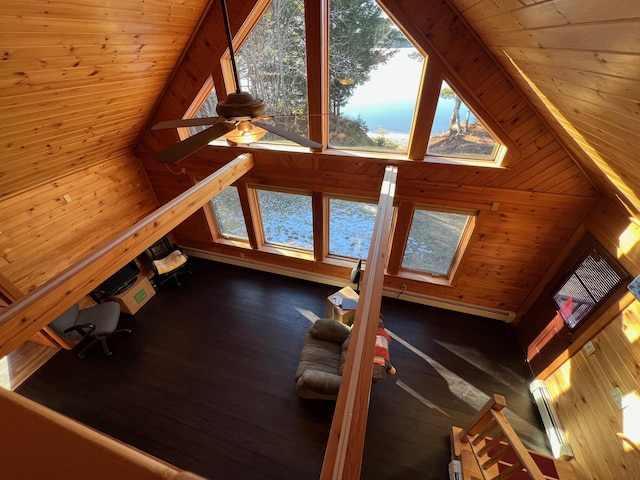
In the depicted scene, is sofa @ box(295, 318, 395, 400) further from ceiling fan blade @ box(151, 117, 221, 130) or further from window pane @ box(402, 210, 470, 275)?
ceiling fan blade @ box(151, 117, 221, 130)

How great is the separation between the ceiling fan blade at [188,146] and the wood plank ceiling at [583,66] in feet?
5.97

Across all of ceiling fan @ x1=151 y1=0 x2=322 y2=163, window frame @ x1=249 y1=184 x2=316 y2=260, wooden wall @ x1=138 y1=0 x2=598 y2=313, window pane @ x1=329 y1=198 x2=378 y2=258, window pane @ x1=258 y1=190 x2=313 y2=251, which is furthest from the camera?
window pane @ x1=258 y1=190 x2=313 y2=251

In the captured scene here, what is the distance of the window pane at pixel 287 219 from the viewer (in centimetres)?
439

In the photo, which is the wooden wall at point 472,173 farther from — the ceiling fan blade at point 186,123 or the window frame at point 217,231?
the ceiling fan blade at point 186,123

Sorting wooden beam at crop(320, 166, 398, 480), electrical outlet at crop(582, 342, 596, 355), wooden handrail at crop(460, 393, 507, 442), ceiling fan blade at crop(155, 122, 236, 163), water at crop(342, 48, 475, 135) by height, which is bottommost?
wooden beam at crop(320, 166, 398, 480)

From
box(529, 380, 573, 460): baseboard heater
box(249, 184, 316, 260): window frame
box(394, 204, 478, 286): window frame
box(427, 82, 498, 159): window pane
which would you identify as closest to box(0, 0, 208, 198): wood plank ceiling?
box(249, 184, 316, 260): window frame

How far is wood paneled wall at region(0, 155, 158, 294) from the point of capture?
123 inches

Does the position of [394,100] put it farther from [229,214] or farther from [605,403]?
[605,403]

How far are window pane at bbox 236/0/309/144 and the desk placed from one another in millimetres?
2489

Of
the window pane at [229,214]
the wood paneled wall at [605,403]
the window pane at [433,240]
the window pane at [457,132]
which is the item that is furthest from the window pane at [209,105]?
the wood paneled wall at [605,403]

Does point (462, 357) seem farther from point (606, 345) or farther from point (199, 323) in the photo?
point (199, 323)

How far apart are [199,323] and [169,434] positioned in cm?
152

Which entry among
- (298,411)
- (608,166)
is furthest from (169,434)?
(608,166)

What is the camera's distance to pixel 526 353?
148 inches
